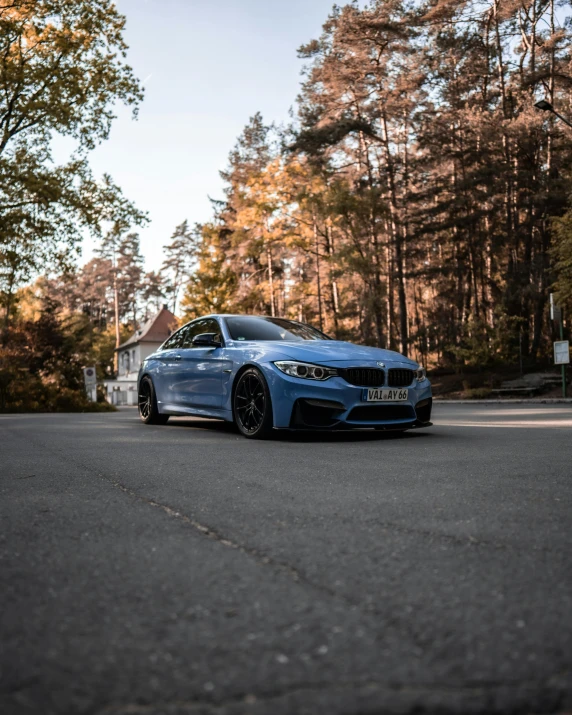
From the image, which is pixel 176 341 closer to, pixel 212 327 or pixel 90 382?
pixel 212 327

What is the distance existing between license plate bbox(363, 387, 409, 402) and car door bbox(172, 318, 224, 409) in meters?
2.02

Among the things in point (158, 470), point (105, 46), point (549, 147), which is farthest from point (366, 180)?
point (158, 470)

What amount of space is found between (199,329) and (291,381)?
2781mm

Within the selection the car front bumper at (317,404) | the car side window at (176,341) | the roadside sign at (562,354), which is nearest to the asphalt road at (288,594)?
the car front bumper at (317,404)

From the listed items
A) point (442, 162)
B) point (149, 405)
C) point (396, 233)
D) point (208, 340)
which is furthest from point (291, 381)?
point (442, 162)

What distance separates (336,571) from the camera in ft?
8.75

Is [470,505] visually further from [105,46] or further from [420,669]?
[105,46]

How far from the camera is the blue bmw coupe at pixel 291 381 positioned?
7926 mm

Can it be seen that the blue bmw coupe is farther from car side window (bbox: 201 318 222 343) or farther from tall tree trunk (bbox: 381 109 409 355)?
tall tree trunk (bbox: 381 109 409 355)

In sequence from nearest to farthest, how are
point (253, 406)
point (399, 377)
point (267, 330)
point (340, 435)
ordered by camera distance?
point (399, 377) < point (253, 406) < point (340, 435) < point (267, 330)

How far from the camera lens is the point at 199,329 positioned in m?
10.4

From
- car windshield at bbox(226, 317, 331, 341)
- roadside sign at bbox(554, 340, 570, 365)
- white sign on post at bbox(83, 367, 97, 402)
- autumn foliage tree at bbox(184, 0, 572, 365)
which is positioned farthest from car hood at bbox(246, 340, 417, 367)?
white sign on post at bbox(83, 367, 97, 402)

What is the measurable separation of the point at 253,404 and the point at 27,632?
21.1 ft

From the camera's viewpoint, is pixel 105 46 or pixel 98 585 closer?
pixel 98 585
